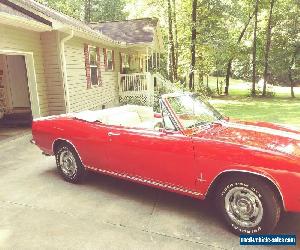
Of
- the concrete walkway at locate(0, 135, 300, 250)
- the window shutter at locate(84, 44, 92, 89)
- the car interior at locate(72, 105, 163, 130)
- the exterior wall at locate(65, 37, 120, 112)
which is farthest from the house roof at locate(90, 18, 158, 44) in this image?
the concrete walkway at locate(0, 135, 300, 250)

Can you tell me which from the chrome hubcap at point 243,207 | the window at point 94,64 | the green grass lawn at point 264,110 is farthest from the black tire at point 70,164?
the window at point 94,64

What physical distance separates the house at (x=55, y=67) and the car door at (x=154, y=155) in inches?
217

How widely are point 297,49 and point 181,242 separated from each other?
109 ft

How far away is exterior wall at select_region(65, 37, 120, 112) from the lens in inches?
508

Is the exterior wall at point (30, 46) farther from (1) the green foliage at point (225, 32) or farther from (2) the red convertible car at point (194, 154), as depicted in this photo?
(1) the green foliage at point (225, 32)

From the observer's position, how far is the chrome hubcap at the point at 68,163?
5970mm

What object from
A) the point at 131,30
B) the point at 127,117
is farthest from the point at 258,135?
the point at 131,30

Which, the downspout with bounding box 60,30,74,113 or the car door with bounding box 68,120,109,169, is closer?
the car door with bounding box 68,120,109,169

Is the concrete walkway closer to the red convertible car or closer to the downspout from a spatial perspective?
the red convertible car

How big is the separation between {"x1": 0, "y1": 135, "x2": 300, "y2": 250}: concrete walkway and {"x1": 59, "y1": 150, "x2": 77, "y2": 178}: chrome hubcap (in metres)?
0.21

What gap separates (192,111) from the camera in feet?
16.8

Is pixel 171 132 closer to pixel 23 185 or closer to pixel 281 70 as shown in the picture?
pixel 23 185

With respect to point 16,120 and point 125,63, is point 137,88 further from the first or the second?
point 16,120

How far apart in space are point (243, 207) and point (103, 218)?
1.88 meters
